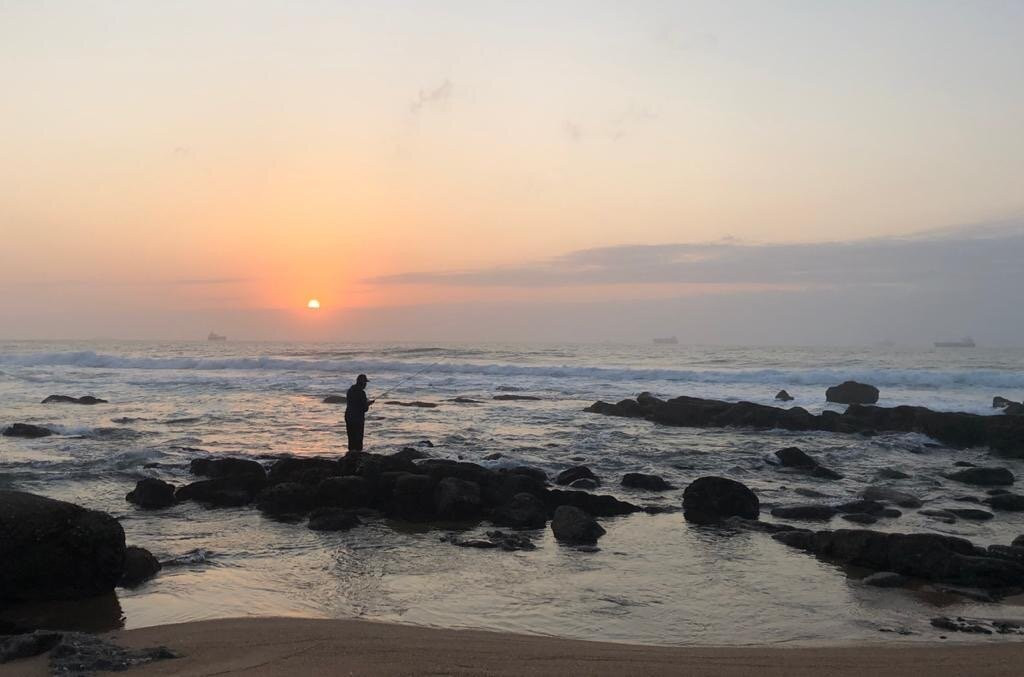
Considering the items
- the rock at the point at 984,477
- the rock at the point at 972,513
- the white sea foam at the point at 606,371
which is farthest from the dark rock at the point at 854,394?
the rock at the point at 972,513

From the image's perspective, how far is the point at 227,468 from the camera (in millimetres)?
13414

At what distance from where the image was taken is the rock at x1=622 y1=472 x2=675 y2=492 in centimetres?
1380

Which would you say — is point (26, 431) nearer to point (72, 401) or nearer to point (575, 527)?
point (72, 401)

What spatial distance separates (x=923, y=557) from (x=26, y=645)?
843 centimetres

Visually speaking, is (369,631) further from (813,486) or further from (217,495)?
(813,486)

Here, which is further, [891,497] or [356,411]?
[356,411]

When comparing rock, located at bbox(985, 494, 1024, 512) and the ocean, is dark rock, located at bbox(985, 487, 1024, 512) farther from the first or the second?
the ocean

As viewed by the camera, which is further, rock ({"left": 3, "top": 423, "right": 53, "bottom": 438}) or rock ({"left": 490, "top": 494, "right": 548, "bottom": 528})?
rock ({"left": 3, "top": 423, "right": 53, "bottom": 438})

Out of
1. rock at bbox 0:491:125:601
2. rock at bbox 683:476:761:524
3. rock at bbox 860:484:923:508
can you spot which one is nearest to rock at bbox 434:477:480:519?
rock at bbox 683:476:761:524

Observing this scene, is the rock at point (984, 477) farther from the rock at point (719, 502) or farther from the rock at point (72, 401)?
the rock at point (72, 401)

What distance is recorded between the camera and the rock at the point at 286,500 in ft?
36.8

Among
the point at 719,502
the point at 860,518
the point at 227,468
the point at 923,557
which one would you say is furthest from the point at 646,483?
the point at 227,468

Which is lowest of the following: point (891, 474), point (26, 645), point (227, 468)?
point (891, 474)

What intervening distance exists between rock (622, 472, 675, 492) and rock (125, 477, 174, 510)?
25.4 feet
